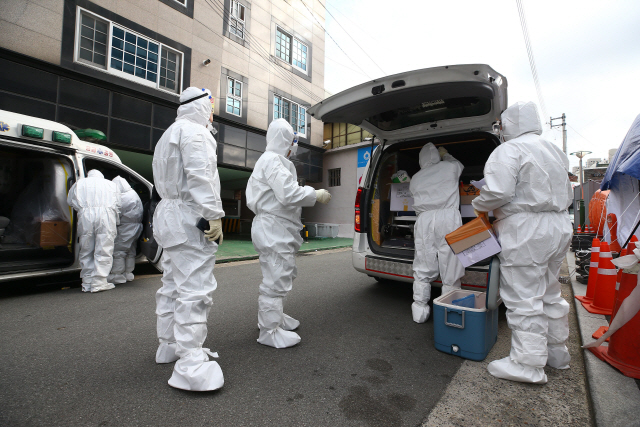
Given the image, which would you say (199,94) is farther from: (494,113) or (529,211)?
(494,113)

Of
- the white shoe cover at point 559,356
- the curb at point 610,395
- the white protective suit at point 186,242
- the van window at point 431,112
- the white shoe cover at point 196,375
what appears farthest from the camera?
the van window at point 431,112

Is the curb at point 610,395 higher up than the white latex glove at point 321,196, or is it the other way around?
the white latex glove at point 321,196

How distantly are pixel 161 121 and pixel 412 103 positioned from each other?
8.78 meters

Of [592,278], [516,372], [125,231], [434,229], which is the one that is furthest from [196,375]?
[592,278]

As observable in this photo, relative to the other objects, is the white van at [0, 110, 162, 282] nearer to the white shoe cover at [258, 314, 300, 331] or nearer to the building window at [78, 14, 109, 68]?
the white shoe cover at [258, 314, 300, 331]

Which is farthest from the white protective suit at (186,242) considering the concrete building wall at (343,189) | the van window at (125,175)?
the concrete building wall at (343,189)

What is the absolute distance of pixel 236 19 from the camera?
11.9 m

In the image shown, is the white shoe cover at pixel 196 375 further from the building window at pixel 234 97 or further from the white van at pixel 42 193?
the building window at pixel 234 97

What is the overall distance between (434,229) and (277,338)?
1.90 meters

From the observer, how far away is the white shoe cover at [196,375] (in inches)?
73.4

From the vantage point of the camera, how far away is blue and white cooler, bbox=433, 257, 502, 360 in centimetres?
225

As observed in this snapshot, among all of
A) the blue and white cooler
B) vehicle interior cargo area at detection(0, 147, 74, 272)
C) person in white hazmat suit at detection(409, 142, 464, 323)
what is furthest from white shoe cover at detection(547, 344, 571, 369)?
vehicle interior cargo area at detection(0, 147, 74, 272)

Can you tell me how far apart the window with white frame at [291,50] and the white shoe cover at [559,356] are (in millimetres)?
14238

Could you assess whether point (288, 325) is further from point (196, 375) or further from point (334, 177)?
point (334, 177)
